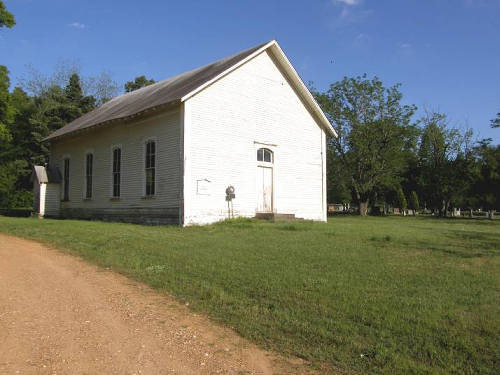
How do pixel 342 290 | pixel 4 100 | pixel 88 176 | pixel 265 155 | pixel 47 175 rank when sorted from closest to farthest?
1. pixel 342 290
2. pixel 265 155
3. pixel 88 176
4. pixel 47 175
5. pixel 4 100

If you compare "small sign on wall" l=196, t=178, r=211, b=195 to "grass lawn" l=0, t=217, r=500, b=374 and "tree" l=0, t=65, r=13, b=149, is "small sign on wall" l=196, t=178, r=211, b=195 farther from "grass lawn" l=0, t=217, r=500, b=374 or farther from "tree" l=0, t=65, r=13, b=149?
"tree" l=0, t=65, r=13, b=149

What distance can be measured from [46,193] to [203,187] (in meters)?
12.2

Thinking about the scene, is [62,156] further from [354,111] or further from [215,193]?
[354,111]

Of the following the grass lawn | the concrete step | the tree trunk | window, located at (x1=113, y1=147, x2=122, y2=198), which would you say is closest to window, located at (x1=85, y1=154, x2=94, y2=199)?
window, located at (x1=113, y1=147, x2=122, y2=198)

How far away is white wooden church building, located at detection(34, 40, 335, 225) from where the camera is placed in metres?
17.7

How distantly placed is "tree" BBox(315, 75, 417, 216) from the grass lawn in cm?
2817

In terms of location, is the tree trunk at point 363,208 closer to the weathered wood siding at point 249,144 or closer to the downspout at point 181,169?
the weathered wood siding at point 249,144

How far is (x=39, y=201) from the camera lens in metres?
25.1

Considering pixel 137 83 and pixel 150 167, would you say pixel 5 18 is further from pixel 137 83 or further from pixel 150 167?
pixel 137 83

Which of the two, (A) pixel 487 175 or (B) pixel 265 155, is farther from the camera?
(A) pixel 487 175

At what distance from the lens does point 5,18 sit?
989 inches

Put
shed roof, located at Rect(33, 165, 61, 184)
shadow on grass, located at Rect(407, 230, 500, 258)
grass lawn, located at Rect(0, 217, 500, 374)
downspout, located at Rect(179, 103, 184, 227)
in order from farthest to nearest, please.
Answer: shed roof, located at Rect(33, 165, 61, 184), downspout, located at Rect(179, 103, 184, 227), shadow on grass, located at Rect(407, 230, 500, 258), grass lawn, located at Rect(0, 217, 500, 374)

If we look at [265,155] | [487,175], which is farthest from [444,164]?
[265,155]

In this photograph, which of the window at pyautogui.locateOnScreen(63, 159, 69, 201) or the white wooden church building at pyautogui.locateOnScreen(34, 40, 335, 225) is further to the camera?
the window at pyautogui.locateOnScreen(63, 159, 69, 201)
